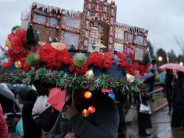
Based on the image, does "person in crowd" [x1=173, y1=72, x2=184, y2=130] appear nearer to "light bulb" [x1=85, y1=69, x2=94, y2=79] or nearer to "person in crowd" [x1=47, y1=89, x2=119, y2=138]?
"person in crowd" [x1=47, y1=89, x2=119, y2=138]

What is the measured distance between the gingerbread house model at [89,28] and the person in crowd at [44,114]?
215 centimetres

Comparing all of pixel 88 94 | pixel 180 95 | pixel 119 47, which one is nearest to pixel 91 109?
pixel 88 94

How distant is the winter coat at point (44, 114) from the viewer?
15.0ft

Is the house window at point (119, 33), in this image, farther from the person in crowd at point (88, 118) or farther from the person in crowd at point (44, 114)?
the person in crowd at point (44, 114)

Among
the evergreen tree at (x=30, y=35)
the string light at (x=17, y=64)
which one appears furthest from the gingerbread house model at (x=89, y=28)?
the string light at (x=17, y=64)

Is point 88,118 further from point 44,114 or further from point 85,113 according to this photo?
point 44,114

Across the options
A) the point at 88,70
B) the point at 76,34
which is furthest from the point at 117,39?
the point at 88,70

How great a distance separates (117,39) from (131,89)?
94 cm

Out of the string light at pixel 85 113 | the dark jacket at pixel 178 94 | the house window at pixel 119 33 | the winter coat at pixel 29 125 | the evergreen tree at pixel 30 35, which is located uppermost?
the house window at pixel 119 33

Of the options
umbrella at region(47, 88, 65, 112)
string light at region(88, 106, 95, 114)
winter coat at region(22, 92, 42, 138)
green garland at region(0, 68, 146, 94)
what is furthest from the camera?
winter coat at region(22, 92, 42, 138)

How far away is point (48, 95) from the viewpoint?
4793 mm

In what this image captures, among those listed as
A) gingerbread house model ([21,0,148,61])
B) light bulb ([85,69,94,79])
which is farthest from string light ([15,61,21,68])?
light bulb ([85,69,94,79])

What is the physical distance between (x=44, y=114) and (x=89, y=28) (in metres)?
2.61

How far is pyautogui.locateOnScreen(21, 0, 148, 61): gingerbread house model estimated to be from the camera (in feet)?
8.73
